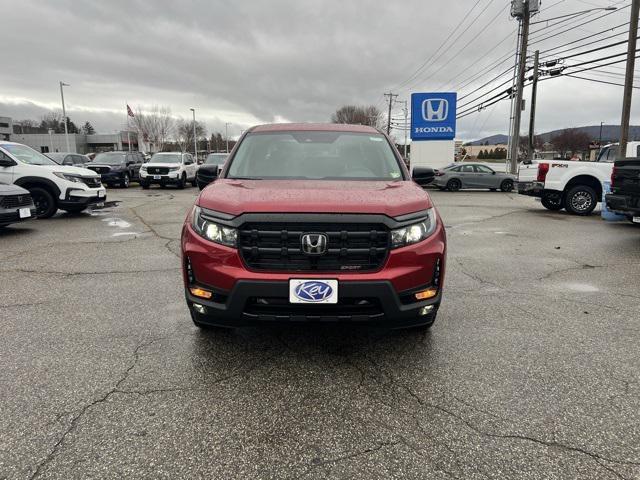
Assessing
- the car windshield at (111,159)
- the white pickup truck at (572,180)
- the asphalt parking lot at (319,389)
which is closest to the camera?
the asphalt parking lot at (319,389)

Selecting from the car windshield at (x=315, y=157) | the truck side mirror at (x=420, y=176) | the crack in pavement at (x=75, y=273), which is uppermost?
the car windshield at (x=315, y=157)

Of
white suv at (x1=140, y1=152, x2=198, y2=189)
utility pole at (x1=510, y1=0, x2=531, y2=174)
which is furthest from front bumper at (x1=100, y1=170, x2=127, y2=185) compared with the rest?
utility pole at (x1=510, y1=0, x2=531, y2=174)

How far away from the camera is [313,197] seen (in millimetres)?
3033

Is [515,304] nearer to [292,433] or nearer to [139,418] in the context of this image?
[292,433]

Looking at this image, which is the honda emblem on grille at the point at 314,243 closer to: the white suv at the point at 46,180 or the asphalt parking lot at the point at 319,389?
the asphalt parking lot at the point at 319,389

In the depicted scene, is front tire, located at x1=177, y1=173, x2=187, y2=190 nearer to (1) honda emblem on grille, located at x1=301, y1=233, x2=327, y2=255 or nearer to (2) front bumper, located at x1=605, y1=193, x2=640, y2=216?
(2) front bumper, located at x1=605, y1=193, x2=640, y2=216

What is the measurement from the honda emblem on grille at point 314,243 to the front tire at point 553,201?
1170cm

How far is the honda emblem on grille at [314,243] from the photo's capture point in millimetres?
2828

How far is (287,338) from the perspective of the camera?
3650 millimetres

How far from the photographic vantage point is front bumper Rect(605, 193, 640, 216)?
7.64 meters

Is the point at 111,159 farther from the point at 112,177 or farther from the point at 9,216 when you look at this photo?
the point at 9,216

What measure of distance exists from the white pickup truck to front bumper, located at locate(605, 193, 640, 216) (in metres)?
3.72

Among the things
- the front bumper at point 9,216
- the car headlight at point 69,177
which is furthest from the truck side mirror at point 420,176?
the car headlight at point 69,177

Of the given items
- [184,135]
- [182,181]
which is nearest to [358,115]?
[184,135]
